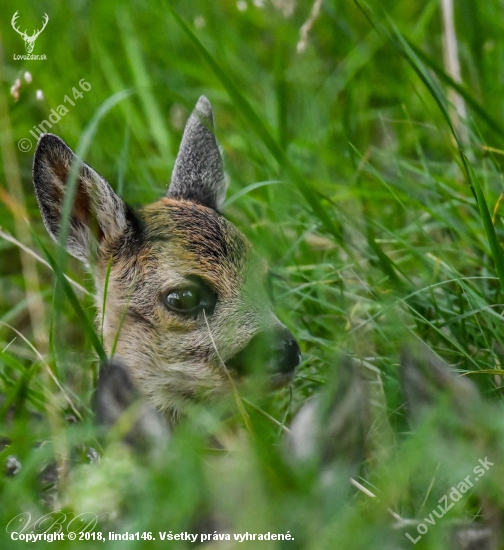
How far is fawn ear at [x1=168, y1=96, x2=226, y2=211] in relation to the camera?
3.91 meters

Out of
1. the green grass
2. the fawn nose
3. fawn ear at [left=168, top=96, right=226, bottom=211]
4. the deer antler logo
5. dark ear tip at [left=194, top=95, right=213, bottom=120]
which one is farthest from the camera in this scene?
the deer antler logo

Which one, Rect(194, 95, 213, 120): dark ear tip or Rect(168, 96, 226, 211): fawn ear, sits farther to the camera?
Rect(168, 96, 226, 211): fawn ear

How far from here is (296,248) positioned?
4.23 meters

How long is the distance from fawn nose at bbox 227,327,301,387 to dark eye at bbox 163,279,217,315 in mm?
250

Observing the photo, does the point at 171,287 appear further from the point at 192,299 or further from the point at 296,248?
the point at 296,248

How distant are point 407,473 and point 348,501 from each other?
241mm

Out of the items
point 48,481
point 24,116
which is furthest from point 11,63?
point 48,481

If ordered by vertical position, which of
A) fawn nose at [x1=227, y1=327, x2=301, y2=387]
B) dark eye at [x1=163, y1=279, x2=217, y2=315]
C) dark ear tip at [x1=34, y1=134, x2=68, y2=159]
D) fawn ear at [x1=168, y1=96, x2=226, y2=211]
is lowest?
fawn nose at [x1=227, y1=327, x2=301, y2=387]

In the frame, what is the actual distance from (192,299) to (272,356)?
449 mm

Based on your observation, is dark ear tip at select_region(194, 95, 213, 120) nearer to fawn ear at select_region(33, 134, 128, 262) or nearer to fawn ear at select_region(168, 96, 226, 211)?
fawn ear at select_region(168, 96, 226, 211)

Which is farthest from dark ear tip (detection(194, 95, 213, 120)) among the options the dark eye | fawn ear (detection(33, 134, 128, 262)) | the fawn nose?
the fawn nose

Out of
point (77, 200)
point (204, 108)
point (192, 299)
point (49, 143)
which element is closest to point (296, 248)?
point (204, 108)

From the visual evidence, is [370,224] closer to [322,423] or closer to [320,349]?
[320,349]

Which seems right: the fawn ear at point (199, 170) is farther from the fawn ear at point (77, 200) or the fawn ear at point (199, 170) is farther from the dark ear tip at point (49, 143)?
the dark ear tip at point (49, 143)
